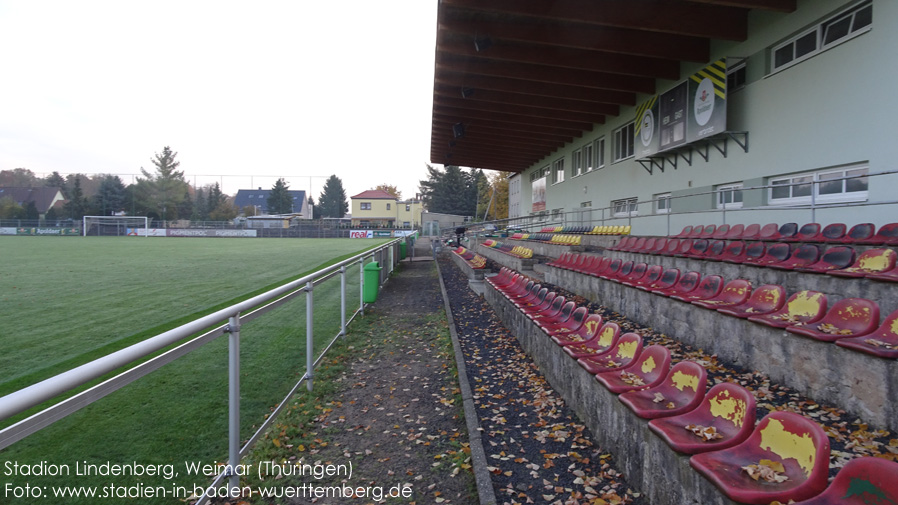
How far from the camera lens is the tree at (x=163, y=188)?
67562mm

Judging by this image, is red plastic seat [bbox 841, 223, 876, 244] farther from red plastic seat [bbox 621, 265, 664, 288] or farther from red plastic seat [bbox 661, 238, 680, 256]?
red plastic seat [bbox 661, 238, 680, 256]

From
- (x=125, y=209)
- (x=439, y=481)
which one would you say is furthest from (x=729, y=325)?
(x=125, y=209)

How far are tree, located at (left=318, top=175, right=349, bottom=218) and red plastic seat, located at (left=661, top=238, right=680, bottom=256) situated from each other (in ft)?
312

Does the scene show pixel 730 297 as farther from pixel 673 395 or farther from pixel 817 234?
pixel 817 234

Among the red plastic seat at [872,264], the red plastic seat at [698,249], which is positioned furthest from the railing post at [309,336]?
the red plastic seat at [698,249]

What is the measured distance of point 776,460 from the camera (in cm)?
215

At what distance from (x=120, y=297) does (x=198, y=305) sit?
8.42ft

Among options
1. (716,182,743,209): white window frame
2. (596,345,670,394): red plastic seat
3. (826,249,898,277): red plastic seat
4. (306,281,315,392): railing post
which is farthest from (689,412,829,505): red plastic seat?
(716,182,743,209): white window frame

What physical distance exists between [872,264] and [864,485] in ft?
13.2

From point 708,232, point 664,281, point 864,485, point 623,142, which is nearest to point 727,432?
point 864,485

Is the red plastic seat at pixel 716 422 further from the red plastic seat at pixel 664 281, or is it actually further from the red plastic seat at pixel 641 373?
the red plastic seat at pixel 664 281

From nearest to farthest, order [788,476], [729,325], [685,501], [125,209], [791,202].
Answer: [788,476] → [685,501] → [729,325] → [791,202] → [125,209]

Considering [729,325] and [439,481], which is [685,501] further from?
[729,325]

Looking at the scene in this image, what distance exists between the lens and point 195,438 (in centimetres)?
378
